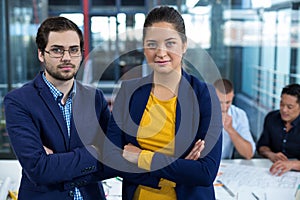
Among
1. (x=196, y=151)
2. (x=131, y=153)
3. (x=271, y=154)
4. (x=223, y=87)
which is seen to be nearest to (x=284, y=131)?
(x=271, y=154)

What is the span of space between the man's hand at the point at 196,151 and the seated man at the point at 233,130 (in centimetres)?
109

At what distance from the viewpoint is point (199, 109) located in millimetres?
1395

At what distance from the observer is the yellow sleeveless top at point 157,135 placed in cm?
137

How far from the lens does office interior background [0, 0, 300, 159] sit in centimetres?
362

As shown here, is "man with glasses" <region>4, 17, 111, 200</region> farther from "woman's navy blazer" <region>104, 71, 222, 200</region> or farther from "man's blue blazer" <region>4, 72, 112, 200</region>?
"woman's navy blazer" <region>104, 71, 222, 200</region>

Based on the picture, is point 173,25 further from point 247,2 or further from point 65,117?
point 247,2

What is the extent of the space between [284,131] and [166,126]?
4.84 ft

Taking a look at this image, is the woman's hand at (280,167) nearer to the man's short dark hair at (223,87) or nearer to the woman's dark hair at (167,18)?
the man's short dark hair at (223,87)

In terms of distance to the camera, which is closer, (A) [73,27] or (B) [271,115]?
(A) [73,27]

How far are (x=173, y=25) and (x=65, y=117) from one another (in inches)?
19.8

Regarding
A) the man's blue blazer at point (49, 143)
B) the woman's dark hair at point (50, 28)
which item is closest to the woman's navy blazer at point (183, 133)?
the man's blue blazer at point (49, 143)

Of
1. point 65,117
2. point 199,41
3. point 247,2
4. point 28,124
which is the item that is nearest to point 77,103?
point 65,117

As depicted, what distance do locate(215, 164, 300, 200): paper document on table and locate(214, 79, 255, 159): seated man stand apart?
0.18 meters

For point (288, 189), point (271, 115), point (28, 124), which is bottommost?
point (288, 189)
